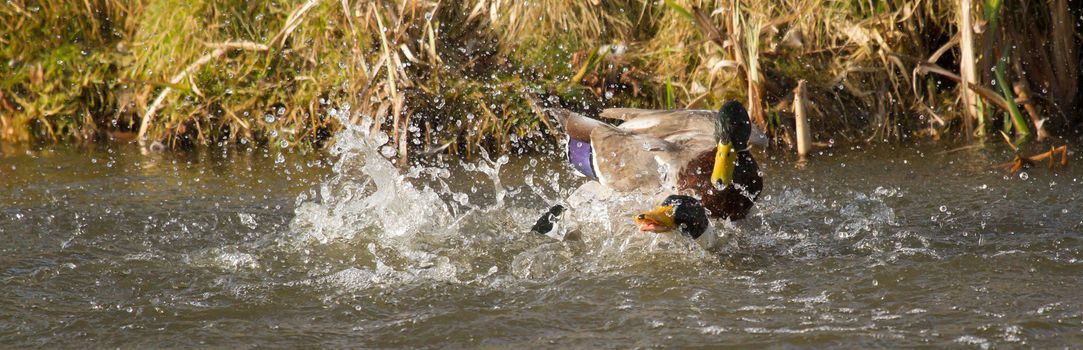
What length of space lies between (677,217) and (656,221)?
101 mm

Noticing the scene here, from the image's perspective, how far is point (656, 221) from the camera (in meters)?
3.91

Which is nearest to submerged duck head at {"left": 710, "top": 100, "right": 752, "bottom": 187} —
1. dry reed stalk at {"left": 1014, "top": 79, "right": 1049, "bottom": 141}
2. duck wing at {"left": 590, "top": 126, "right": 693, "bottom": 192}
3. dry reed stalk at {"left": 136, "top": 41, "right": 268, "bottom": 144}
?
duck wing at {"left": 590, "top": 126, "right": 693, "bottom": 192}

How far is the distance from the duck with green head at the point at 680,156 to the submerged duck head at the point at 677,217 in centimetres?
12

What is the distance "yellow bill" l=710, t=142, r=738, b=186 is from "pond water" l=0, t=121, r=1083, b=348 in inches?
7.4

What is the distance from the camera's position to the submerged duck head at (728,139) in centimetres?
423

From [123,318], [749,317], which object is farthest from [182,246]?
[749,317]

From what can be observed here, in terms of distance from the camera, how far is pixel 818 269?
3.83 m

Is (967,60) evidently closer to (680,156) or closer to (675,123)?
(675,123)

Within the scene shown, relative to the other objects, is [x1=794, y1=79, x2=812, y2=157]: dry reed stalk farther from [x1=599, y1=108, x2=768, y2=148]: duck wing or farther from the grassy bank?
[x1=599, y1=108, x2=768, y2=148]: duck wing

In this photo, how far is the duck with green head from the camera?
427 cm

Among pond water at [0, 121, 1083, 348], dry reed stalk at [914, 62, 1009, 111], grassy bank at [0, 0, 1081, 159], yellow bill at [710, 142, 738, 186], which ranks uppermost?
grassy bank at [0, 0, 1081, 159]

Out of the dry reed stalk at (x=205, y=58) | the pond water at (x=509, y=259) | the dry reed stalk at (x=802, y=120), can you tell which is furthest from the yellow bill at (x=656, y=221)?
the dry reed stalk at (x=205, y=58)

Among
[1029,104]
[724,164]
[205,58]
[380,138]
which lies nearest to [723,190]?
[724,164]

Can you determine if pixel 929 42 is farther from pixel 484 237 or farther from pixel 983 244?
pixel 484 237
